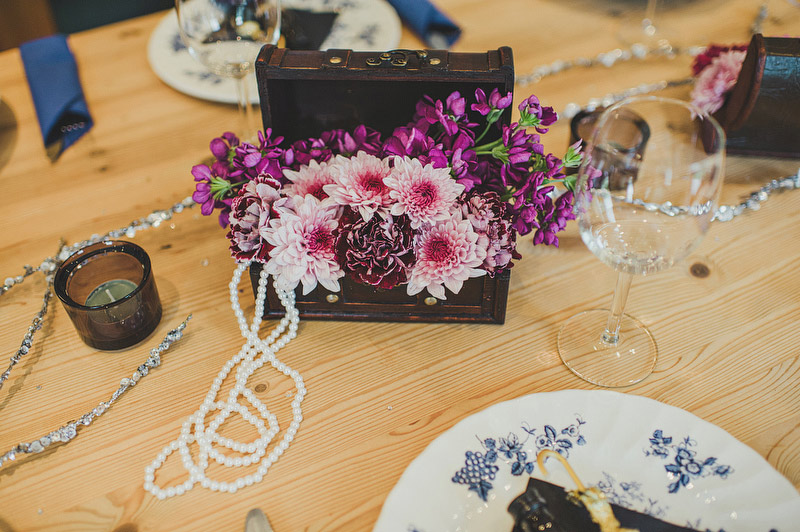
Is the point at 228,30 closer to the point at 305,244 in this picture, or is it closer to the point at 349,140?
the point at 349,140

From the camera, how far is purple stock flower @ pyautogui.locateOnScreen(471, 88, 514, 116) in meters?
0.71

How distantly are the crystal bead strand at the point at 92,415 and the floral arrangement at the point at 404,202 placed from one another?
150 mm

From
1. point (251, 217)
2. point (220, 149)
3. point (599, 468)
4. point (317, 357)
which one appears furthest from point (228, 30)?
point (599, 468)

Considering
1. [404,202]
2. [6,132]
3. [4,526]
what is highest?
[404,202]

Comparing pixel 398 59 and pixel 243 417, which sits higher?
pixel 398 59

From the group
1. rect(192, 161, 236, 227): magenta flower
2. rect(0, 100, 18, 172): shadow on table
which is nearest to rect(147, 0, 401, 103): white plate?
rect(0, 100, 18, 172): shadow on table

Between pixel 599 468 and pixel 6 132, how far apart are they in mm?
1034

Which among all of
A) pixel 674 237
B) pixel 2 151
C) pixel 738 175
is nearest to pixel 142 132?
pixel 2 151

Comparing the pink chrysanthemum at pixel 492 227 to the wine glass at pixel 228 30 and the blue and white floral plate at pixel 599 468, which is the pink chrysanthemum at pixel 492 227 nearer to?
the blue and white floral plate at pixel 599 468

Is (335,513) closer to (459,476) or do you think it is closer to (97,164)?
(459,476)

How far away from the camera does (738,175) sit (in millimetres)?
986

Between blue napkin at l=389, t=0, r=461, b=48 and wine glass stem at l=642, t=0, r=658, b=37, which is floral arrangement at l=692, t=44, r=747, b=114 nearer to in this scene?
wine glass stem at l=642, t=0, r=658, b=37

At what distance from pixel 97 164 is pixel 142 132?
0.10 meters

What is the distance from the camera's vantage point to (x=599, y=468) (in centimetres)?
63
